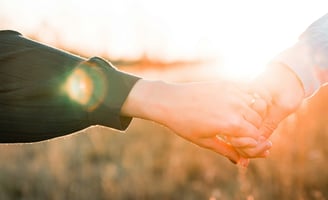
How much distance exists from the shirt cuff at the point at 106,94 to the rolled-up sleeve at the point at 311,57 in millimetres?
743

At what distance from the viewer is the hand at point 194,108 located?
1412 millimetres

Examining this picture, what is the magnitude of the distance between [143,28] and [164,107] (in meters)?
4.55

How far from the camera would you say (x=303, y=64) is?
6.50 feet

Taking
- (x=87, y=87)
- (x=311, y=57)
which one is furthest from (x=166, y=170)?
(x=87, y=87)

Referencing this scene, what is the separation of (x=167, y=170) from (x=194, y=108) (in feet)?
9.92

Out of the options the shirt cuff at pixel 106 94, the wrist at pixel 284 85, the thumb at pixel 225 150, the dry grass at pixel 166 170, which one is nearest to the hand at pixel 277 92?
the wrist at pixel 284 85

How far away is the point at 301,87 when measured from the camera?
1.99 m

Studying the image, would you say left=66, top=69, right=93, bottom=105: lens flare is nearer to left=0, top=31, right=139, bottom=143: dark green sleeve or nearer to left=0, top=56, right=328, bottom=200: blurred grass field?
left=0, top=31, right=139, bottom=143: dark green sleeve

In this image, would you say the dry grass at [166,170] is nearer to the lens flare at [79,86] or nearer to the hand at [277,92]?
the hand at [277,92]

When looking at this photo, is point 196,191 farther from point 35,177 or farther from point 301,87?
point 301,87

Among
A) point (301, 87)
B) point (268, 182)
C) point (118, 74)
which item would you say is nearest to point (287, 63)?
point (301, 87)

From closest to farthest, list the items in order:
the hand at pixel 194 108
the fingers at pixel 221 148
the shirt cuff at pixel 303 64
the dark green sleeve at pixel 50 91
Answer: the dark green sleeve at pixel 50 91 → the hand at pixel 194 108 → the fingers at pixel 221 148 → the shirt cuff at pixel 303 64

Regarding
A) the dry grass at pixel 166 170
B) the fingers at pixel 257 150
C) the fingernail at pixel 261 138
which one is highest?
the fingernail at pixel 261 138

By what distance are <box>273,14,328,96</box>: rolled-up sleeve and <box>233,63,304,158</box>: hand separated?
0.02m
